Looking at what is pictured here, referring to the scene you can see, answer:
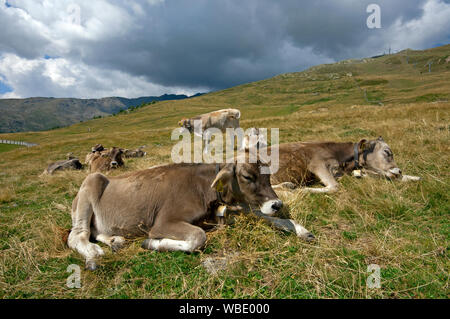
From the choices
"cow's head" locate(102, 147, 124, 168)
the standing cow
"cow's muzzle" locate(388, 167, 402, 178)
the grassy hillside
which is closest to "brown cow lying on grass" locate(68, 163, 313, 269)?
the grassy hillside

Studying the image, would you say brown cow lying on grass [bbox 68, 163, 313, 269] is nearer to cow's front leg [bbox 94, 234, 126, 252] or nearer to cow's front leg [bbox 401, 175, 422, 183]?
cow's front leg [bbox 94, 234, 126, 252]

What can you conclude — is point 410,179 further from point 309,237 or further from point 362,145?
point 309,237

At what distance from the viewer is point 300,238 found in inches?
167

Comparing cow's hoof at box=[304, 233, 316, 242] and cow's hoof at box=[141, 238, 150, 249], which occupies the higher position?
cow's hoof at box=[304, 233, 316, 242]

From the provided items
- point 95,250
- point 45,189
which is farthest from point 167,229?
point 45,189

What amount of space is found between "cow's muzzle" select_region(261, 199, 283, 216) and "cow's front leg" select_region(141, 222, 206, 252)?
1.20 m

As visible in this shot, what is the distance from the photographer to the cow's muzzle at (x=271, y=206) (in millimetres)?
4387

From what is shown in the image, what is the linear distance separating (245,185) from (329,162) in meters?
4.04

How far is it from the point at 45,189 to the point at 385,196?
13167 mm

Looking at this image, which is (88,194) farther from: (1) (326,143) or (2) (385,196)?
(1) (326,143)

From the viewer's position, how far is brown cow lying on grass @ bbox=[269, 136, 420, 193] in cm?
717

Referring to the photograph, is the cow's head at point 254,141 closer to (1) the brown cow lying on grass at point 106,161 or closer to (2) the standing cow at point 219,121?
(2) the standing cow at point 219,121

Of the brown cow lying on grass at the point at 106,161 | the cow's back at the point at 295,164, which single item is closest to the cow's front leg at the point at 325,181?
the cow's back at the point at 295,164

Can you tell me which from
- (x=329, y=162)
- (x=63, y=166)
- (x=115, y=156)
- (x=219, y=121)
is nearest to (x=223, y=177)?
(x=329, y=162)
